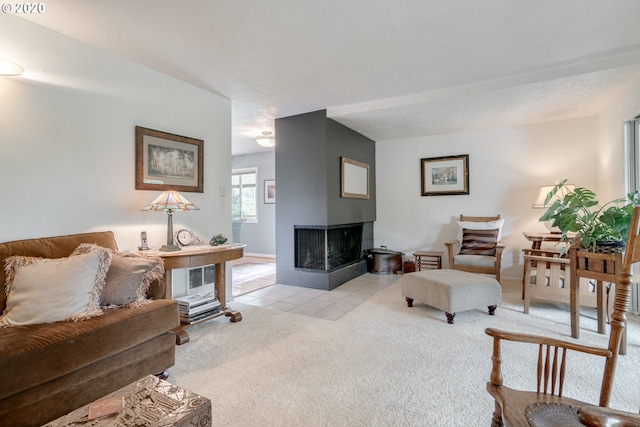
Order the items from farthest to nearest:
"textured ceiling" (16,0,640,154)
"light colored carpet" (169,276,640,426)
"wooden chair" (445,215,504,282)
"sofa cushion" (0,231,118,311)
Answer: "wooden chair" (445,215,504,282) → "textured ceiling" (16,0,640,154) → "sofa cushion" (0,231,118,311) → "light colored carpet" (169,276,640,426)

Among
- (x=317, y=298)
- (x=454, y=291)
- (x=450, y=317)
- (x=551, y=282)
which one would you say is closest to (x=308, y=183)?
(x=317, y=298)

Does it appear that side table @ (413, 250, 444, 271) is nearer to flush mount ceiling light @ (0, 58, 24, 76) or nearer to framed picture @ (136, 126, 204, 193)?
framed picture @ (136, 126, 204, 193)

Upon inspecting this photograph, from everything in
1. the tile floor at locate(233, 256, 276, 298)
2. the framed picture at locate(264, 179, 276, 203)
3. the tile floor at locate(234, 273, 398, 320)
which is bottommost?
the tile floor at locate(233, 256, 276, 298)

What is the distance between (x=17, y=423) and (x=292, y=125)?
12.5 feet

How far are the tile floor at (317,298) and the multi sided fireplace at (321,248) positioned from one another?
323 millimetres

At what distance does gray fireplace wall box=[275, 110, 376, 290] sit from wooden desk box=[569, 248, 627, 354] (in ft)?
8.23

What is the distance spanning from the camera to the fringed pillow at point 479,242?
4105mm

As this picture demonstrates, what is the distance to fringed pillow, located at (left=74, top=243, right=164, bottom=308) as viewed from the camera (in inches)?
74.7

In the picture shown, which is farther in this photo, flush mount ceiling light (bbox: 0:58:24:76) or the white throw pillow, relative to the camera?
the white throw pillow

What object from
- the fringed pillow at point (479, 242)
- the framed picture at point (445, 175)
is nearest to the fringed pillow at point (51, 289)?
the fringed pillow at point (479, 242)

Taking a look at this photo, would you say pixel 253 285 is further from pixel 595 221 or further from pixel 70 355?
pixel 595 221

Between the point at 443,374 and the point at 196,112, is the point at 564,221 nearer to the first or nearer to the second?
the point at 443,374

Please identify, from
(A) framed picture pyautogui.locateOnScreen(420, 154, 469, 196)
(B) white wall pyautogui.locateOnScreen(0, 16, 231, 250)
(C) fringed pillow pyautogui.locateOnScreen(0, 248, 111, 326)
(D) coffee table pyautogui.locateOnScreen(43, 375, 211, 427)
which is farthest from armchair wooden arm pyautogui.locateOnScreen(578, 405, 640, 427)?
(A) framed picture pyautogui.locateOnScreen(420, 154, 469, 196)

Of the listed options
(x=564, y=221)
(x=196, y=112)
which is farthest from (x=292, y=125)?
(x=564, y=221)
